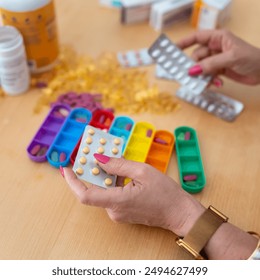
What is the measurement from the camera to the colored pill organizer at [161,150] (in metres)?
0.69

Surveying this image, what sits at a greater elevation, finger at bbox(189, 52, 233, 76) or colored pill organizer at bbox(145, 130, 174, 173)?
finger at bbox(189, 52, 233, 76)

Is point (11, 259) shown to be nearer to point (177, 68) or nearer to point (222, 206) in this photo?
point (222, 206)

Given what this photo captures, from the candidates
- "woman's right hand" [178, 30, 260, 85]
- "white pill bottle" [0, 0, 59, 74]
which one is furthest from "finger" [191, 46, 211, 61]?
"white pill bottle" [0, 0, 59, 74]

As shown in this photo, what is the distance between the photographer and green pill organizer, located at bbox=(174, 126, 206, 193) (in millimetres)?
660

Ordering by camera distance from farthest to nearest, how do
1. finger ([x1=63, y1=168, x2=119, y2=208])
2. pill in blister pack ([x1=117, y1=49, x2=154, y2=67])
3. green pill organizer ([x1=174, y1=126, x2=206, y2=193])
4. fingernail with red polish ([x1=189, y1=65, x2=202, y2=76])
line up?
1. pill in blister pack ([x1=117, y1=49, x2=154, y2=67])
2. fingernail with red polish ([x1=189, y1=65, x2=202, y2=76])
3. green pill organizer ([x1=174, y1=126, x2=206, y2=193])
4. finger ([x1=63, y1=168, x2=119, y2=208])

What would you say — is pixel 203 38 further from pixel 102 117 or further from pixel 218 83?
pixel 102 117

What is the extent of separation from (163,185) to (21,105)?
0.39 metres

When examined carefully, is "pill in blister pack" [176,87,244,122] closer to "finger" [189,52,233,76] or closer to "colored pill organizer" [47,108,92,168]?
"finger" [189,52,233,76]

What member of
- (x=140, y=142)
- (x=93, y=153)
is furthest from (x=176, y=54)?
(x=93, y=153)

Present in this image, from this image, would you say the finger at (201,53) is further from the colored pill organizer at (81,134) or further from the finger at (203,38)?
the colored pill organizer at (81,134)

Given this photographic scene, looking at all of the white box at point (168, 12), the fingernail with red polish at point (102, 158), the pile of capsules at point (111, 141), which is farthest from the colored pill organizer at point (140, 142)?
the white box at point (168, 12)

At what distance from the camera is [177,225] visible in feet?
1.87
